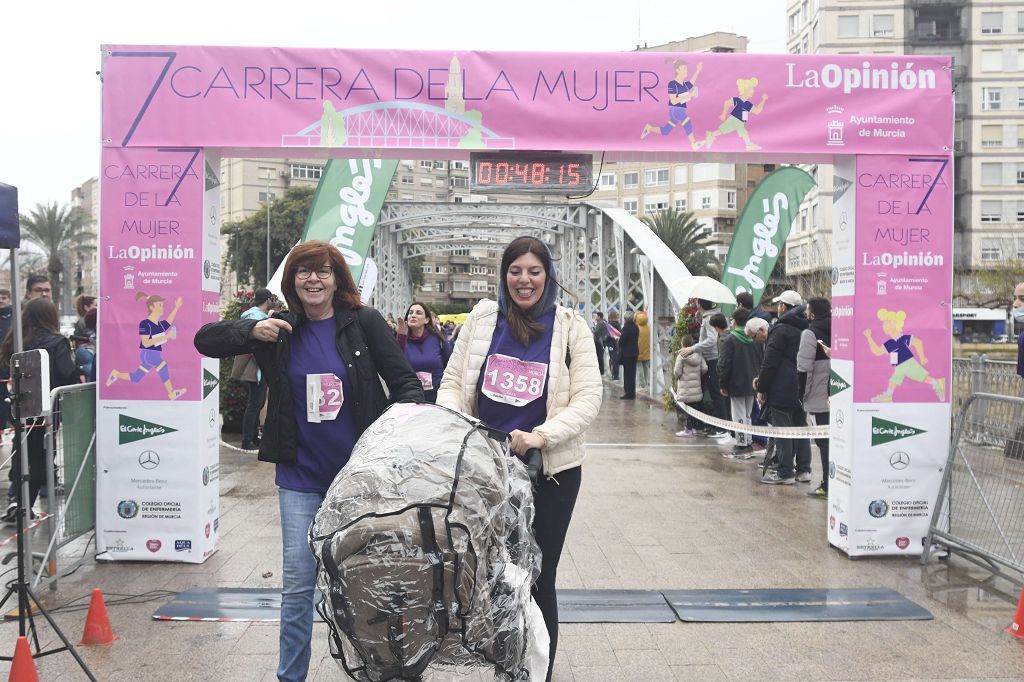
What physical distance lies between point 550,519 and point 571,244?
116ft

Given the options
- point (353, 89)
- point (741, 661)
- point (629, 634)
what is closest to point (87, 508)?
point (353, 89)

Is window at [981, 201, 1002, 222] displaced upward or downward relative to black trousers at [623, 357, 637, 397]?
upward

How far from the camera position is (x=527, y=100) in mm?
6770

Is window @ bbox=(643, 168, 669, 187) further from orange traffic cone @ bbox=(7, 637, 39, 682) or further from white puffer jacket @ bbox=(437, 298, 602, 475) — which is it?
orange traffic cone @ bbox=(7, 637, 39, 682)

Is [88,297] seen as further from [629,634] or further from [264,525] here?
[629,634]

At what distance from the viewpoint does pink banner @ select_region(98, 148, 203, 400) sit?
663cm

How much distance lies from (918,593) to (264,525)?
496 centimetres

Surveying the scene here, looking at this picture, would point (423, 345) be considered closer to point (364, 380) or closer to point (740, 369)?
point (740, 369)

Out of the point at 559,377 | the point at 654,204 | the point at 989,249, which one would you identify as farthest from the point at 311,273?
the point at 654,204

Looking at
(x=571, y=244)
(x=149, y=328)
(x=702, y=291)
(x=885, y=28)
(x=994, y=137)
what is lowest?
(x=149, y=328)

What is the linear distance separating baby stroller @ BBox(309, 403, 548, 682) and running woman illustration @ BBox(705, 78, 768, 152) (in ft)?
14.5

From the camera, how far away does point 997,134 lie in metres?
70.4

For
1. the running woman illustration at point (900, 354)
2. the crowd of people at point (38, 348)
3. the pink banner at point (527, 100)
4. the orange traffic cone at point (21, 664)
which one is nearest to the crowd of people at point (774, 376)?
the running woman illustration at point (900, 354)

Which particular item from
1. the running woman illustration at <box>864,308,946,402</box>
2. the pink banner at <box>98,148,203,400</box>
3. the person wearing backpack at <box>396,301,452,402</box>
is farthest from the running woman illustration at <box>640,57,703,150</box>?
the person wearing backpack at <box>396,301,452,402</box>
